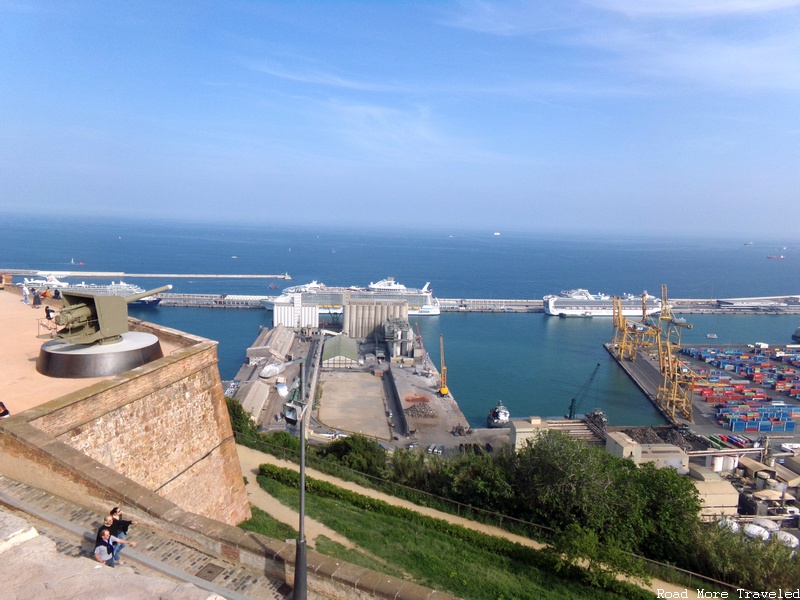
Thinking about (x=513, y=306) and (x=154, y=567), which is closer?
(x=154, y=567)

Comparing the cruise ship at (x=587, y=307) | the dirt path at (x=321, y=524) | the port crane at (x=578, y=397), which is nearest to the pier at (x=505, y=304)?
the cruise ship at (x=587, y=307)

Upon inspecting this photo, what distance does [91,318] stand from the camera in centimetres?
641

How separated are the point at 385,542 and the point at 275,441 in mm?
4722

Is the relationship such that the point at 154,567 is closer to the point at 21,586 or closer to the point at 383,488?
the point at 21,586

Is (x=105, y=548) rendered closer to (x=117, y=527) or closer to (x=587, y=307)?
(x=117, y=527)

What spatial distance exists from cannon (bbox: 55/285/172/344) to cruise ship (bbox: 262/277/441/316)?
3696cm

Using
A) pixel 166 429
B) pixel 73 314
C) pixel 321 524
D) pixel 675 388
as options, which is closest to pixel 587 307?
pixel 675 388

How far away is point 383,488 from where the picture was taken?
996 cm

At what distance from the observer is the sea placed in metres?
27.7

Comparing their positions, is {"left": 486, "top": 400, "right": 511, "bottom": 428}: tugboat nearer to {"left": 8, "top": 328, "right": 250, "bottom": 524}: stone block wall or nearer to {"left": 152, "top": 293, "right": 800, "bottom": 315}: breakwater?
{"left": 8, "top": 328, "right": 250, "bottom": 524}: stone block wall

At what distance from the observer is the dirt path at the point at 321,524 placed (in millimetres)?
7430

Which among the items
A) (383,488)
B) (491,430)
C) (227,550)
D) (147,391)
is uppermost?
(147,391)

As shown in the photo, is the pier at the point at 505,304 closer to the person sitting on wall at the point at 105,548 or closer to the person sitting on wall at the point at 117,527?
the person sitting on wall at the point at 117,527

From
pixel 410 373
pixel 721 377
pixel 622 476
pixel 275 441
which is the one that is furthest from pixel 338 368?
pixel 721 377
